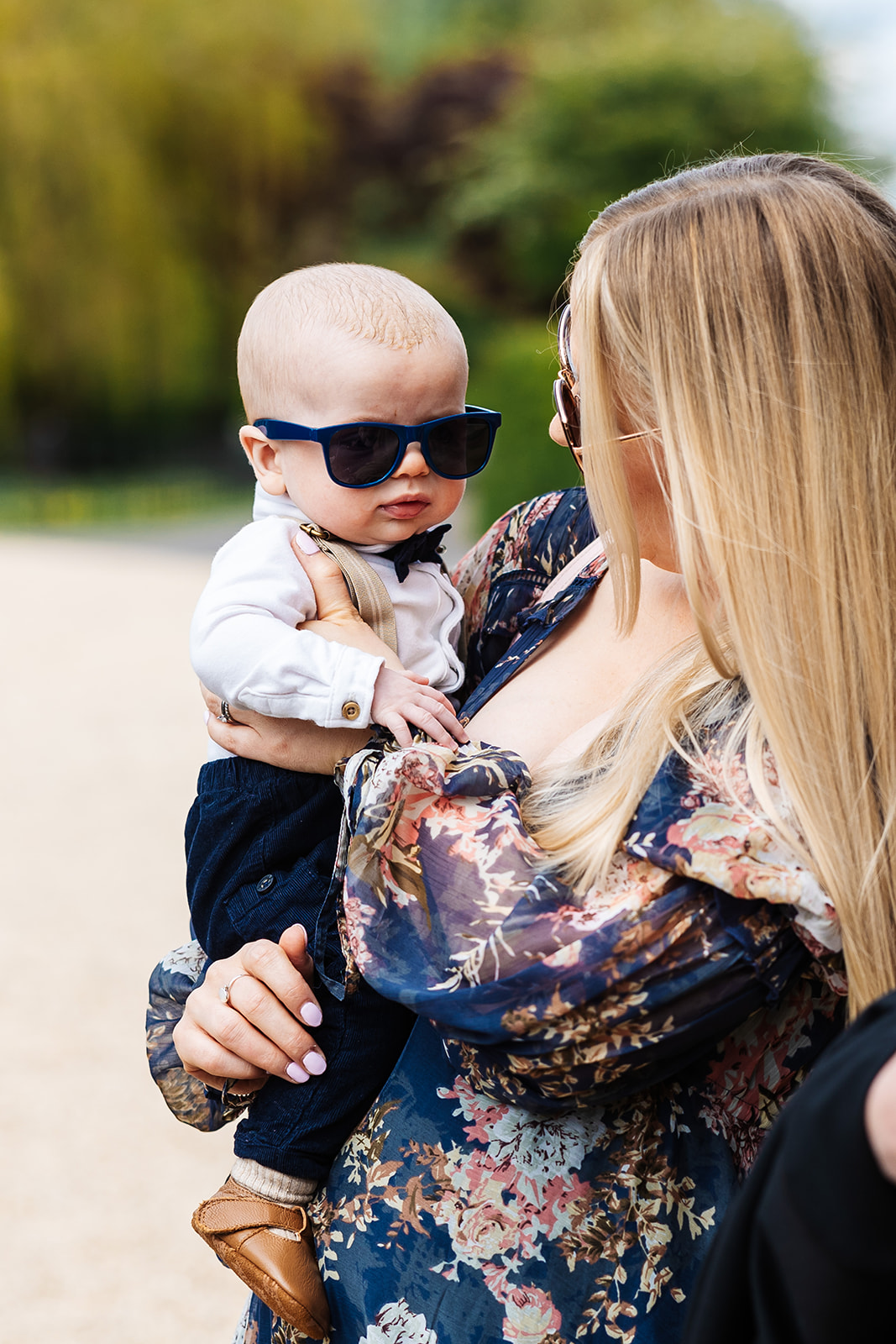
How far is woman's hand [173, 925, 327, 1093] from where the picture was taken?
130 centimetres

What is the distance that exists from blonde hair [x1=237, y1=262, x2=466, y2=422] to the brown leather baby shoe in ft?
3.14

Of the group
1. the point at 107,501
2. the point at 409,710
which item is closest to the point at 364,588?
the point at 409,710

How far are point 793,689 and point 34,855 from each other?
4.77 metres

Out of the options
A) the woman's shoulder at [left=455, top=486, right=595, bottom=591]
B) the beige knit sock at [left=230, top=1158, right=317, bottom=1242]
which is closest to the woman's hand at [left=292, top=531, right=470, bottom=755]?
the woman's shoulder at [left=455, top=486, right=595, bottom=591]

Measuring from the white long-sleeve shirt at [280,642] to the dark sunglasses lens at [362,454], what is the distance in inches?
4.4

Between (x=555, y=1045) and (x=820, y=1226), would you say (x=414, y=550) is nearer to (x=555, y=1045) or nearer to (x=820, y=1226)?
(x=555, y=1045)

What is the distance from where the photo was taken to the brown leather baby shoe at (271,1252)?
123 cm

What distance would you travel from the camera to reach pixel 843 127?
20.4 m

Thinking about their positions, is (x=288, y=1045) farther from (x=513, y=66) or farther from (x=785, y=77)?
(x=513, y=66)

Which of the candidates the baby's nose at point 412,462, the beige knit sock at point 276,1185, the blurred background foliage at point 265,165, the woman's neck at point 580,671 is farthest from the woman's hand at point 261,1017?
the blurred background foliage at point 265,165

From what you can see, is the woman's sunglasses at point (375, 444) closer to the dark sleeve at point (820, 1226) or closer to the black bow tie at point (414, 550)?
the black bow tie at point (414, 550)

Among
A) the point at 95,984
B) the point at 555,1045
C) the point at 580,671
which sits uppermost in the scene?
the point at 580,671

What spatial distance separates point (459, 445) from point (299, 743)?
18.0 inches

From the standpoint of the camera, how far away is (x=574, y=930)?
1011mm
